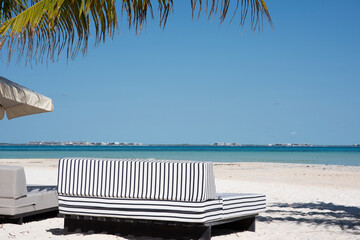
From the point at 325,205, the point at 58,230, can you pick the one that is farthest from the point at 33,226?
the point at 325,205

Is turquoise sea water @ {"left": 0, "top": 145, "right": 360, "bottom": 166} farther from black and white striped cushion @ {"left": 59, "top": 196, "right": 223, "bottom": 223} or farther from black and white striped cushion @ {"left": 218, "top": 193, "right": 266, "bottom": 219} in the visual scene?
black and white striped cushion @ {"left": 59, "top": 196, "right": 223, "bottom": 223}

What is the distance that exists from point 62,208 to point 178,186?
1.54 metres

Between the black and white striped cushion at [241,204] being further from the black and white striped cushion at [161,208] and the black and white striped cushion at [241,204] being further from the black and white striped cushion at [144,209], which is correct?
the black and white striped cushion at [144,209]

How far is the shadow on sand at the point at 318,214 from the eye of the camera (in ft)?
23.2

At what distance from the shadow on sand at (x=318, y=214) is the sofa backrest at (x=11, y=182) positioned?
3539 mm

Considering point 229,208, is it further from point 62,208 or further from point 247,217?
point 62,208

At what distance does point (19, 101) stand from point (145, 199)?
8.17 ft

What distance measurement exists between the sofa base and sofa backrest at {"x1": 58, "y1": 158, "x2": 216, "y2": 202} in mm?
283

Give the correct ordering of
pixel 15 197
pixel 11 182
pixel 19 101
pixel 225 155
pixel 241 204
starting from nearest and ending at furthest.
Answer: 1. pixel 241 204
2. pixel 11 182
3. pixel 15 197
4. pixel 19 101
5. pixel 225 155

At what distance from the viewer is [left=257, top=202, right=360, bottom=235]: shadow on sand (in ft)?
23.2

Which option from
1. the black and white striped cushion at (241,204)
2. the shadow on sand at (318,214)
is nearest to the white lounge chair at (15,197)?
the black and white striped cushion at (241,204)

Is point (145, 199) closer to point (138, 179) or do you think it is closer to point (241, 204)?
point (138, 179)

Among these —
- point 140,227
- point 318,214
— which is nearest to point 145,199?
point 140,227

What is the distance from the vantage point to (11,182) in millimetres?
6141
